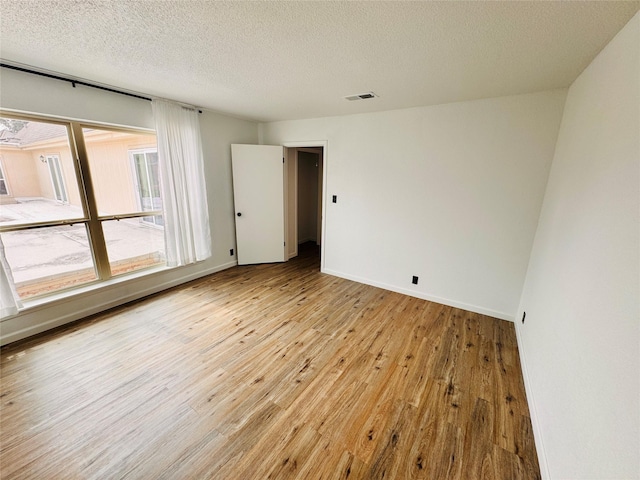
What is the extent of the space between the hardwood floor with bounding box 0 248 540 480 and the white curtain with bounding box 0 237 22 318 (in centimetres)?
34

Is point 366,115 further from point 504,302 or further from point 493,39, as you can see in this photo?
point 504,302

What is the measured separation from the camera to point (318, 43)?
1680mm

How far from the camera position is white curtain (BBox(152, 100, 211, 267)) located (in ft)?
10.5

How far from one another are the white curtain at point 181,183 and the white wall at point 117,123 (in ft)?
0.58

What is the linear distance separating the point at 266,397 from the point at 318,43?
2.46 m

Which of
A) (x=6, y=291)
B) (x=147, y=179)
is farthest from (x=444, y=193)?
(x=6, y=291)

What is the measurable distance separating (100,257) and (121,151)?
1.25 metres

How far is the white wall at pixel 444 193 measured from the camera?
2639mm

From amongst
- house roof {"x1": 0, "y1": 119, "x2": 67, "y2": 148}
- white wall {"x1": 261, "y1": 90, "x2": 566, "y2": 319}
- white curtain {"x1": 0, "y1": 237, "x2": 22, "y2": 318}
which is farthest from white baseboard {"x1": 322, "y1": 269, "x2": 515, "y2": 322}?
house roof {"x1": 0, "y1": 119, "x2": 67, "y2": 148}

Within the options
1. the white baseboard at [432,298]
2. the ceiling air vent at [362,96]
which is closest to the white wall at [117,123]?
the white baseboard at [432,298]

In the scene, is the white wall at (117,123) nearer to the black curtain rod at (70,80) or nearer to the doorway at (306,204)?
the black curtain rod at (70,80)

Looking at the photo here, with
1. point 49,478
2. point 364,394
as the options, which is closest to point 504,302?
point 364,394

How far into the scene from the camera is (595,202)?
1.40 meters

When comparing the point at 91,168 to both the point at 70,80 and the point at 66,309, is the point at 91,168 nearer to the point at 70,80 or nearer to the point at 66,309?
the point at 70,80
